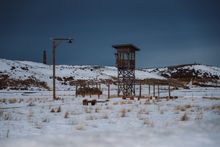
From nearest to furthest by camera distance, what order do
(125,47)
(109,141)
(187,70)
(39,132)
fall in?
(109,141), (39,132), (125,47), (187,70)

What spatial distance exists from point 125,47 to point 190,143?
2753 centimetres

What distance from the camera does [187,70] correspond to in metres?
115

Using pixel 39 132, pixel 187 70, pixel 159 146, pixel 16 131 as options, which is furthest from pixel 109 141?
pixel 187 70

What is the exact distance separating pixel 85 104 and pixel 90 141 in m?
11.3

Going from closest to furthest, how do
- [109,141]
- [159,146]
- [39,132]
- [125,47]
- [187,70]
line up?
1. [159,146]
2. [109,141]
3. [39,132]
4. [125,47]
5. [187,70]

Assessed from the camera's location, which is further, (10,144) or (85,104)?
(85,104)

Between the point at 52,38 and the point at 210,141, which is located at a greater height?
the point at 52,38

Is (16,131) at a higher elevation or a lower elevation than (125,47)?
lower

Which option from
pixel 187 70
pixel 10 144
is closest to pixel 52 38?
pixel 10 144

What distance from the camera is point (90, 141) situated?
5098 millimetres

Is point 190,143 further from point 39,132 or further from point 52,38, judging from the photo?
point 52,38

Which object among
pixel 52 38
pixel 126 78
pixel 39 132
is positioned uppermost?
pixel 52 38

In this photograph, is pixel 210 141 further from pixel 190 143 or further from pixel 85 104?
pixel 85 104

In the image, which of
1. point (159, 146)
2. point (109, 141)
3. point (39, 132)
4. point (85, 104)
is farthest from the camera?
point (85, 104)
